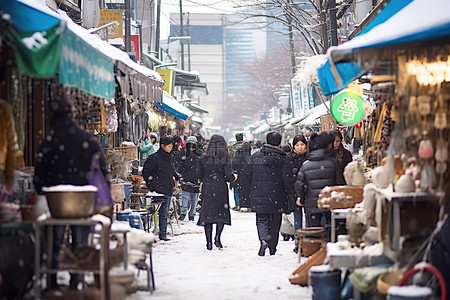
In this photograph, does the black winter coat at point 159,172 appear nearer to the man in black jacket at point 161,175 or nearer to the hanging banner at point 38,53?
the man in black jacket at point 161,175

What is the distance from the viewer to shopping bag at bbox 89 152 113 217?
7961mm

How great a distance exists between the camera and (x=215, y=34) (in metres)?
172

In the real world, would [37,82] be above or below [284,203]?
above

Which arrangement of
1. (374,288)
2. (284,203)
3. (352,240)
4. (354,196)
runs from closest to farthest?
(374,288) → (352,240) → (354,196) → (284,203)

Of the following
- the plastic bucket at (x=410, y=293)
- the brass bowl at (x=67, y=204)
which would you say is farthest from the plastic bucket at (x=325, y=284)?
the brass bowl at (x=67, y=204)

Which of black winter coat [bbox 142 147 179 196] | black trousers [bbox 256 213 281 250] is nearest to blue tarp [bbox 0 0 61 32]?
black trousers [bbox 256 213 281 250]

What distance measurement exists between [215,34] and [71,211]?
6570 inches

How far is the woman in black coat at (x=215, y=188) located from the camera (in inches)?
530

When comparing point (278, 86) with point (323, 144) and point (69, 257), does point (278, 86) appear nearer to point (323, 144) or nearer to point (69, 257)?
point (323, 144)

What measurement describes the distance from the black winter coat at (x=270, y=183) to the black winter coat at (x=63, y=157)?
5.10 m

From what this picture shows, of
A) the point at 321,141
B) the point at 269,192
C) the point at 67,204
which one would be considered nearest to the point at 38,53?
the point at 67,204

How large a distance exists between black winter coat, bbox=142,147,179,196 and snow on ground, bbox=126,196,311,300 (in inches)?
43.1

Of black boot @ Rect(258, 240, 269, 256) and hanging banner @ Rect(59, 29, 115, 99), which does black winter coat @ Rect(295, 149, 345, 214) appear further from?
hanging banner @ Rect(59, 29, 115, 99)

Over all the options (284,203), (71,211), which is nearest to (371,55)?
(71,211)
